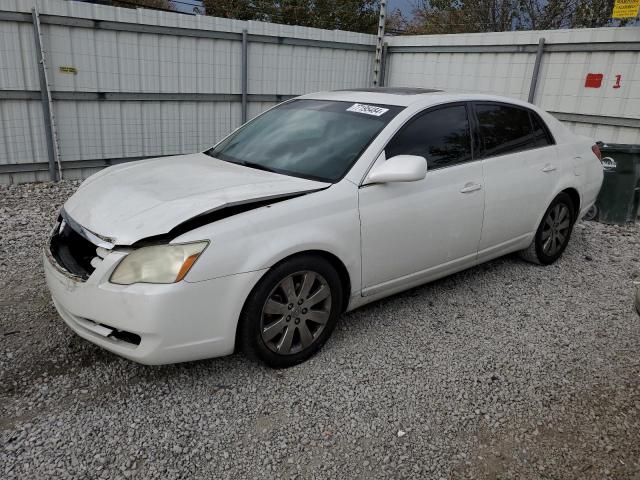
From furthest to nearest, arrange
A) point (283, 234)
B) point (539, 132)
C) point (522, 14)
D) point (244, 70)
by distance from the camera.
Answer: point (522, 14)
point (244, 70)
point (539, 132)
point (283, 234)

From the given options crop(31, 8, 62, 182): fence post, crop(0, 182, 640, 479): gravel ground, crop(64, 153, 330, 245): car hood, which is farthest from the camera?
crop(31, 8, 62, 182): fence post

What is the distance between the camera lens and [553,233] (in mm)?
5023

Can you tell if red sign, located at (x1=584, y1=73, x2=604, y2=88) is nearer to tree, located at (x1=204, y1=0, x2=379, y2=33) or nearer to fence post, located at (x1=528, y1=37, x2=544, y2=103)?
fence post, located at (x1=528, y1=37, x2=544, y2=103)

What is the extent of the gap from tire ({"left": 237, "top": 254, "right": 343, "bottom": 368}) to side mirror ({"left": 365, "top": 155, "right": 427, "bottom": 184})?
63 centimetres

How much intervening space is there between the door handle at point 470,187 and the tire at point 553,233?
1.16m

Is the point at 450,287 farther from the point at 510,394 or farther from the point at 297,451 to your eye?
the point at 297,451

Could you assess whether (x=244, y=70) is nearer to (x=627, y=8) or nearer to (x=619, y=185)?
(x=627, y=8)

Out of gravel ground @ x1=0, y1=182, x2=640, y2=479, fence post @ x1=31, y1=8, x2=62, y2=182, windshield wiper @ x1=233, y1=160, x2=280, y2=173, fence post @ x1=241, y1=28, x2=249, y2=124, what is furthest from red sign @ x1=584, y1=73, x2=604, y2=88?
fence post @ x1=31, y1=8, x2=62, y2=182

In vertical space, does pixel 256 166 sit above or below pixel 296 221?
above

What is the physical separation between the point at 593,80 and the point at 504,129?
13.2ft

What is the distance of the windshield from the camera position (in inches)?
138

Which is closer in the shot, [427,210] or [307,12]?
[427,210]

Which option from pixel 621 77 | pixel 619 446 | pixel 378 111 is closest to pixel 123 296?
pixel 378 111

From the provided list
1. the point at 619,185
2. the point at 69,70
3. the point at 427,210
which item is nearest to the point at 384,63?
the point at 619,185
